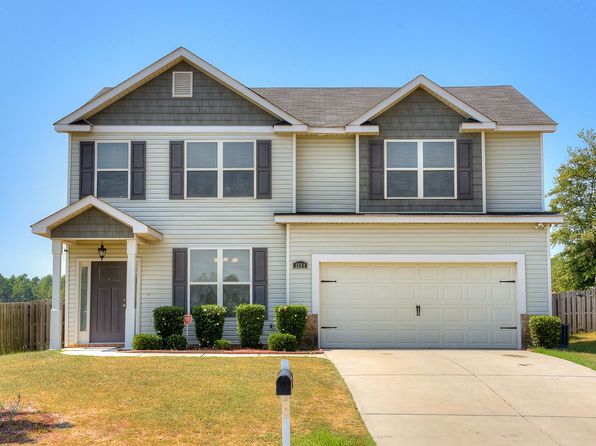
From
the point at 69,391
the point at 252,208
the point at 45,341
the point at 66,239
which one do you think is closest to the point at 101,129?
the point at 66,239

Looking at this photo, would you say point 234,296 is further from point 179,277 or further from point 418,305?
point 418,305

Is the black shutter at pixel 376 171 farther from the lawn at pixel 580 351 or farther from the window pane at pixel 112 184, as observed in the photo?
the window pane at pixel 112 184

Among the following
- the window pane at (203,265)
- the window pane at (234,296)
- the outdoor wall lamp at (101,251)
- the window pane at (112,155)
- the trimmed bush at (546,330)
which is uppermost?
the window pane at (112,155)

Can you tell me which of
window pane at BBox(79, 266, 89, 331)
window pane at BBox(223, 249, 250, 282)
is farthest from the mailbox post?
window pane at BBox(79, 266, 89, 331)

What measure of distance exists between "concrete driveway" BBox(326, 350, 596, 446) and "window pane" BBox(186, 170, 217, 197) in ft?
18.1

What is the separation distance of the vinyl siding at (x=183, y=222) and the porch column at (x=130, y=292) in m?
1.09

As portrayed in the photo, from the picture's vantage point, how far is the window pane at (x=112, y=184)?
56.3 ft

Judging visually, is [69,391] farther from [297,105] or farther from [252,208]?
[297,105]

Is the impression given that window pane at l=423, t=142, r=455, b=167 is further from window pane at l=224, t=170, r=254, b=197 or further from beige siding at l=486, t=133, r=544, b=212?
window pane at l=224, t=170, r=254, b=197

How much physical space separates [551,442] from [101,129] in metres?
13.6

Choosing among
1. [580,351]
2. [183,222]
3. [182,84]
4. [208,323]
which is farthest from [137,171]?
[580,351]

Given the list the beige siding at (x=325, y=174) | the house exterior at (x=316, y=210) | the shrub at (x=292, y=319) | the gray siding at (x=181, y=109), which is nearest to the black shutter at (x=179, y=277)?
the house exterior at (x=316, y=210)

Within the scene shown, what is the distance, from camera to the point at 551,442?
309 inches

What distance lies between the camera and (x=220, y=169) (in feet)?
56.4
